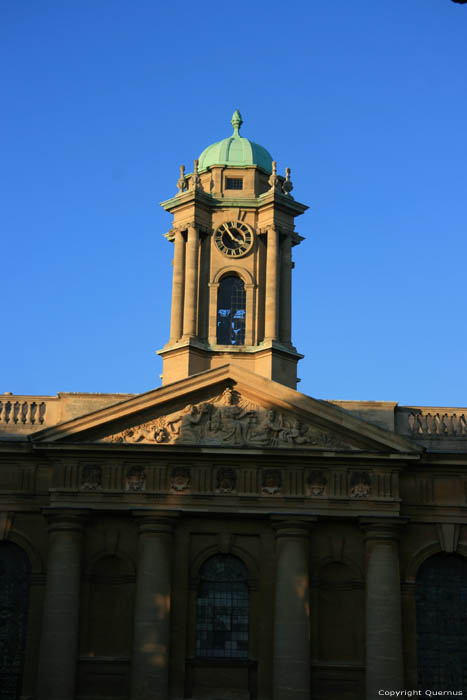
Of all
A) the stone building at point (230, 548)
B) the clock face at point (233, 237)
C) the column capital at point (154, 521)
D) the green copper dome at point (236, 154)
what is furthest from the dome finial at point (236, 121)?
the column capital at point (154, 521)

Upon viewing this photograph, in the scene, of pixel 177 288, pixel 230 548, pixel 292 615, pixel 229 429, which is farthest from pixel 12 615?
pixel 177 288

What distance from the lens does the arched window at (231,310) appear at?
3612 cm

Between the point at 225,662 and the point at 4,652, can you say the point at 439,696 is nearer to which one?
the point at 225,662

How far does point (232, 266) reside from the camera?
1441 inches

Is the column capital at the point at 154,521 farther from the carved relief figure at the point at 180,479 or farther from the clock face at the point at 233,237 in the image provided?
the clock face at the point at 233,237

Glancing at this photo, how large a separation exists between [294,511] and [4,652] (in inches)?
385

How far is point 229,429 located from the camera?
29.8m

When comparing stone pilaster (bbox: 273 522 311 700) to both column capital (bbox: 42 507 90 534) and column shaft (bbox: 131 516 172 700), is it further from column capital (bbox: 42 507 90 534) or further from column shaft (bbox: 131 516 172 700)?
column capital (bbox: 42 507 90 534)

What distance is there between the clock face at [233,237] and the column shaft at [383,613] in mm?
12986

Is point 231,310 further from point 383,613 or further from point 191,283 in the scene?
point 383,613

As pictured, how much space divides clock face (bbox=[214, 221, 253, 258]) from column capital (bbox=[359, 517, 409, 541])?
1275 cm

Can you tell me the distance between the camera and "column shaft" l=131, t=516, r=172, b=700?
2747cm

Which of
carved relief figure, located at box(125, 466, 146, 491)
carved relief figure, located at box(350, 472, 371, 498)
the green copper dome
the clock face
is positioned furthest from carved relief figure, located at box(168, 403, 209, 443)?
the green copper dome

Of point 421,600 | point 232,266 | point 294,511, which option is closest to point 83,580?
point 294,511
